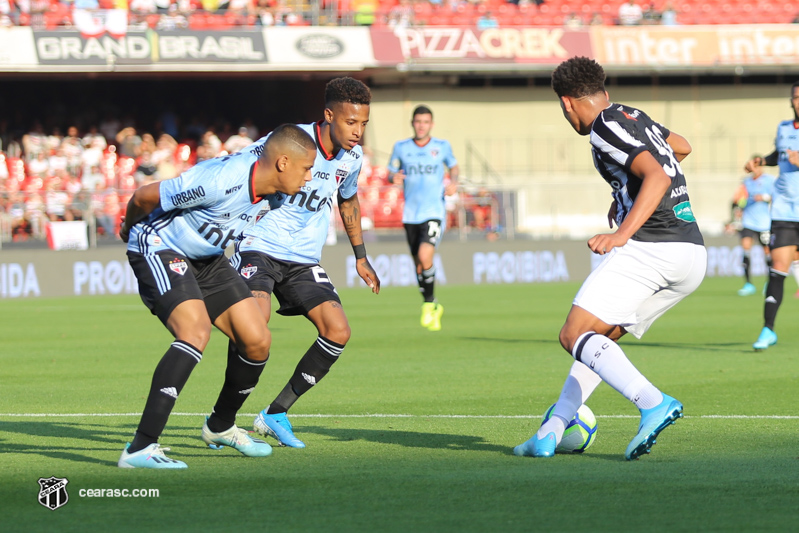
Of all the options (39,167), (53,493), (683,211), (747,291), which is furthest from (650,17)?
(53,493)

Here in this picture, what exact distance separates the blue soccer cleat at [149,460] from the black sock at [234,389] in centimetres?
74

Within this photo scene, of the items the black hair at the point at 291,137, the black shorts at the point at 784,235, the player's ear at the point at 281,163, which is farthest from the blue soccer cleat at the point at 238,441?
the black shorts at the point at 784,235

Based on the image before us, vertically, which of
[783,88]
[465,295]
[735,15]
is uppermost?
[735,15]

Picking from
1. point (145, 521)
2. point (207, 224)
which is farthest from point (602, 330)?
point (145, 521)

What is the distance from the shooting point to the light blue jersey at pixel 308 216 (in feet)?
25.3

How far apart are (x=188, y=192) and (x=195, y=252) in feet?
1.43

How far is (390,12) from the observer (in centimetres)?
3391

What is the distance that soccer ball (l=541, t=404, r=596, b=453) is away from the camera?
21.2ft

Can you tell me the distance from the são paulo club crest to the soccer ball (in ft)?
8.79

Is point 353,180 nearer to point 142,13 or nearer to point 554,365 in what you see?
point 554,365

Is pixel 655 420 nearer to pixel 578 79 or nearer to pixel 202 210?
pixel 578 79

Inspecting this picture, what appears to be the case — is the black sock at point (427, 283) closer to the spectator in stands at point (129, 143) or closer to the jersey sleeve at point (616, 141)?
the jersey sleeve at point (616, 141)

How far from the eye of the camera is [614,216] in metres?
6.69

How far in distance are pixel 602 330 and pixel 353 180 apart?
240 cm
